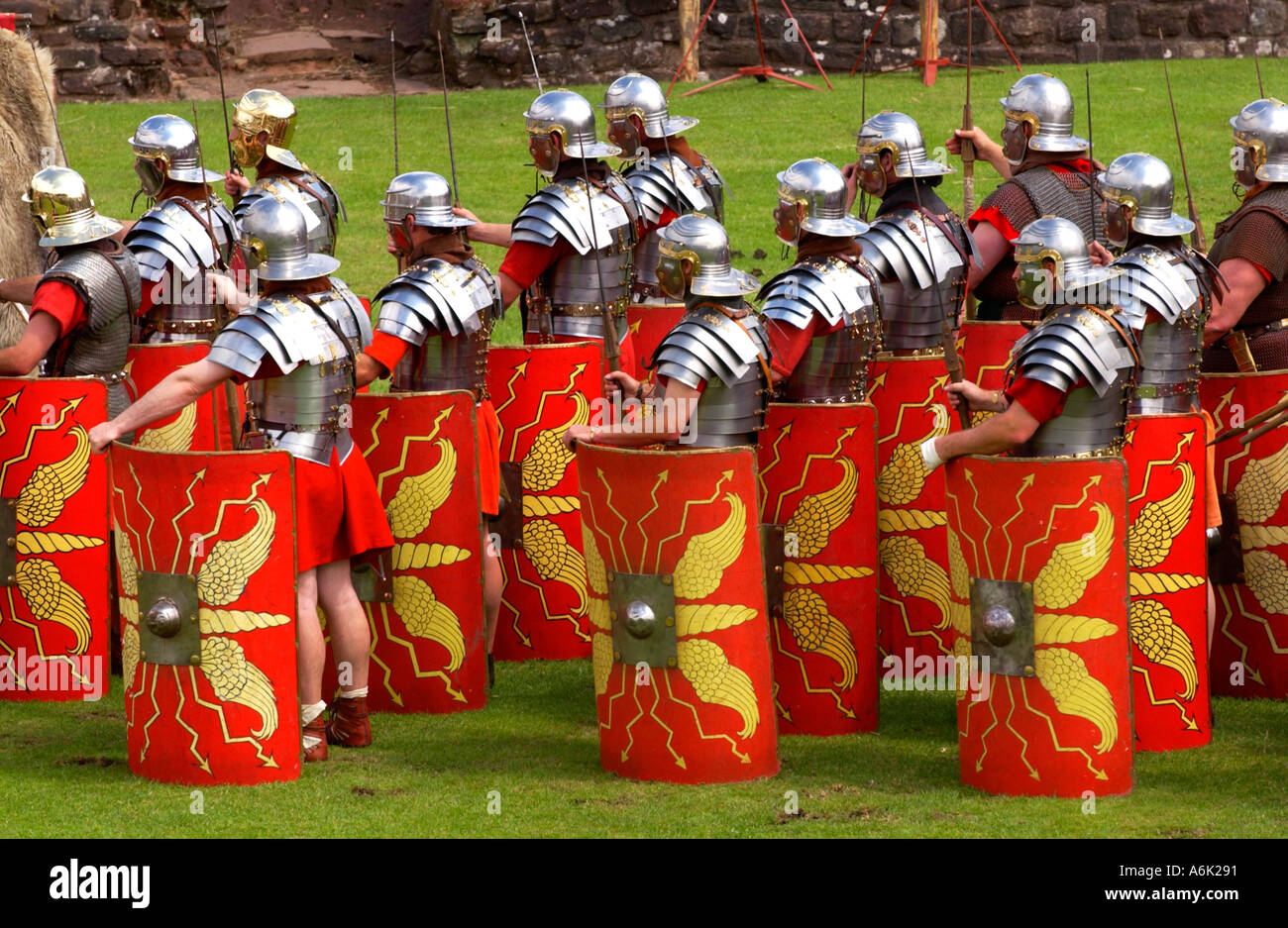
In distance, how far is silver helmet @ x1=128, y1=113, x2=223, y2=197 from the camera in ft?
27.6

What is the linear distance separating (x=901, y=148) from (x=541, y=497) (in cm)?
197

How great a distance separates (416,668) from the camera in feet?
24.2

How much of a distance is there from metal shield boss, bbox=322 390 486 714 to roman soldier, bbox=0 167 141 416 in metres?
1.15

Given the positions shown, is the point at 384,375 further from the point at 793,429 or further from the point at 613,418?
the point at 793,429

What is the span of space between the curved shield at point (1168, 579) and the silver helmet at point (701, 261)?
1.42 metres

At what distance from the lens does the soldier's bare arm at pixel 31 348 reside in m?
7.29

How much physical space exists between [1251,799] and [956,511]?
1294 mm

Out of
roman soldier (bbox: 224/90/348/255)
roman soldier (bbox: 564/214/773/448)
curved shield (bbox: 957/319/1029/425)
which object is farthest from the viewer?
roman soldier (bbox: 224/90/348/255)

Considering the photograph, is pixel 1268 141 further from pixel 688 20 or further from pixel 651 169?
pixel 688 20

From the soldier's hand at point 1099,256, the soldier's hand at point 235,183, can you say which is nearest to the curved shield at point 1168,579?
the soldier's hand at point 1099,256

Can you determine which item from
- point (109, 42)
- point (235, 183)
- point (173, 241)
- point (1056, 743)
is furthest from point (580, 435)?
point (109, 42)

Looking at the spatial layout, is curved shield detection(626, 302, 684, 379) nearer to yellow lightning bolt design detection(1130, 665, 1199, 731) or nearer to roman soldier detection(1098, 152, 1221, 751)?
roman soldier detection(1098, 152, 1221, 751)

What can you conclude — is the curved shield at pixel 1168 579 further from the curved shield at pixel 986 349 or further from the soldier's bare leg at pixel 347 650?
the soldier's bare leg at pixel 347 650

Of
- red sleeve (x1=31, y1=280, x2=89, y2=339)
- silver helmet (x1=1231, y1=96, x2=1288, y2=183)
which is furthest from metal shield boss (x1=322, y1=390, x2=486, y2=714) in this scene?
silver helmet (x1=1231, y1=96, x2=1288, y2=183)
